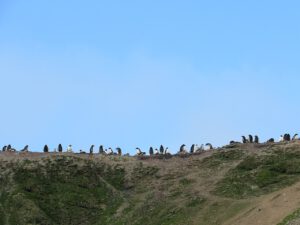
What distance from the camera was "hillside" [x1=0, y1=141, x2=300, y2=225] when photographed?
58156 mm

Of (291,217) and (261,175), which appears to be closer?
(291,217)

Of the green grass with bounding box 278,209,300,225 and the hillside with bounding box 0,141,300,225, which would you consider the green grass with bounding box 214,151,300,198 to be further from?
the green grass with bounding box 278,209,300,225

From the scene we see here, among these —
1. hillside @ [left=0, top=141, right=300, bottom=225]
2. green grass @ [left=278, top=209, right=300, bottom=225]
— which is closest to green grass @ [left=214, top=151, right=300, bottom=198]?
hillside @ [left=0, top=141, right=300, bottom=225]

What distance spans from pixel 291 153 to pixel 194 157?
36.9ft

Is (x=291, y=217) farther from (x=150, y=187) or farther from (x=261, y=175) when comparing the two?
(x=150, y=187)

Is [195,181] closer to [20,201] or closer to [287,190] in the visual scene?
[287,190]

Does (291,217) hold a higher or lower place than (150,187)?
lower

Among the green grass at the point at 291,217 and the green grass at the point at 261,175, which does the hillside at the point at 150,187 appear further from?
the green grass at the point at 291,217

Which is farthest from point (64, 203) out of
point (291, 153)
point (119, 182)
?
point (291, 153)

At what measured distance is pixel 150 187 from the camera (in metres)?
66.9

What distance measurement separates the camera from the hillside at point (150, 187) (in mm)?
58156

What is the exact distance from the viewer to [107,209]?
63.9 meters

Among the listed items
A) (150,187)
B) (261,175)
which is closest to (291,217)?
(261,175)

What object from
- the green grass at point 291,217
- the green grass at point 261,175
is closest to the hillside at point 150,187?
the green grass at point 261,175
